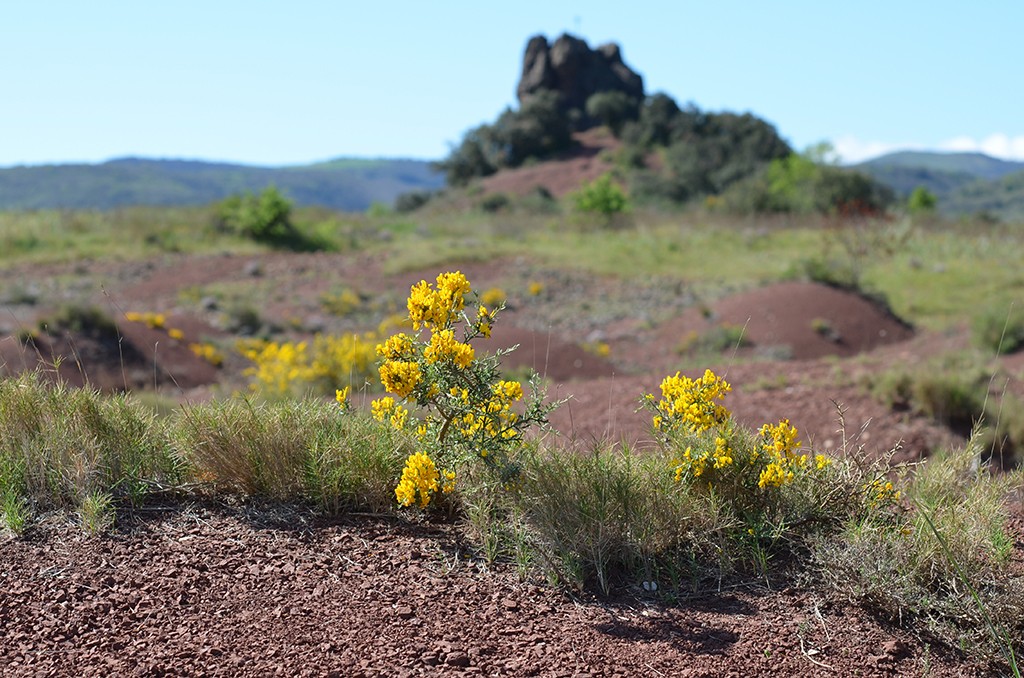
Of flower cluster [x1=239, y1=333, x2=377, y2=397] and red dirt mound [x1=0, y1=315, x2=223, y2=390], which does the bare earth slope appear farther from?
red dirt mound [x1=0, y1=315, x2=223, y2=390]

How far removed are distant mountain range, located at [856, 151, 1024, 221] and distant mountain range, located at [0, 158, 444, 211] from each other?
51954mm

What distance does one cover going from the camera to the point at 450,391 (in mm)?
3152

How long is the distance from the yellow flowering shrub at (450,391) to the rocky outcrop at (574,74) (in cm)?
5996

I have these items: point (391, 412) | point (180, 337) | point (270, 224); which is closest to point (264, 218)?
point (270, 224)

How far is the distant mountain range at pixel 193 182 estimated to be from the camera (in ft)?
283

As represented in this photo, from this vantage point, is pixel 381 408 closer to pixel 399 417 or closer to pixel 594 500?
pixel 399 417

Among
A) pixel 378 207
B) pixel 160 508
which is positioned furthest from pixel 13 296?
pixel 378 207

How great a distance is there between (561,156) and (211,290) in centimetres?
4093

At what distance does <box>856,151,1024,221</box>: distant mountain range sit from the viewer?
94062 millimetres

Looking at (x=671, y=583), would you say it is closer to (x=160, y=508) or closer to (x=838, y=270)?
(x=160, y=508)

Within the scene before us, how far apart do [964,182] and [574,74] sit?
87489mm

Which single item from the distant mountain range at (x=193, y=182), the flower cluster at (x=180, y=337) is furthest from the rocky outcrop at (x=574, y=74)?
the flower cluster at (x=180, y=337)

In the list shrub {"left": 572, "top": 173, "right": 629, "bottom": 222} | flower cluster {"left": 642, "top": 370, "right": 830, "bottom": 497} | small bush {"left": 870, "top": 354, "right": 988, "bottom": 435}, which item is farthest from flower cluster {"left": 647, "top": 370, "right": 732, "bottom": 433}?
shrub {"left": 572, "top": 173, "right": 629, "bottom": 222}

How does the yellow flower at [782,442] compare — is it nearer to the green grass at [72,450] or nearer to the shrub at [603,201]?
the green grass at [72,450]
